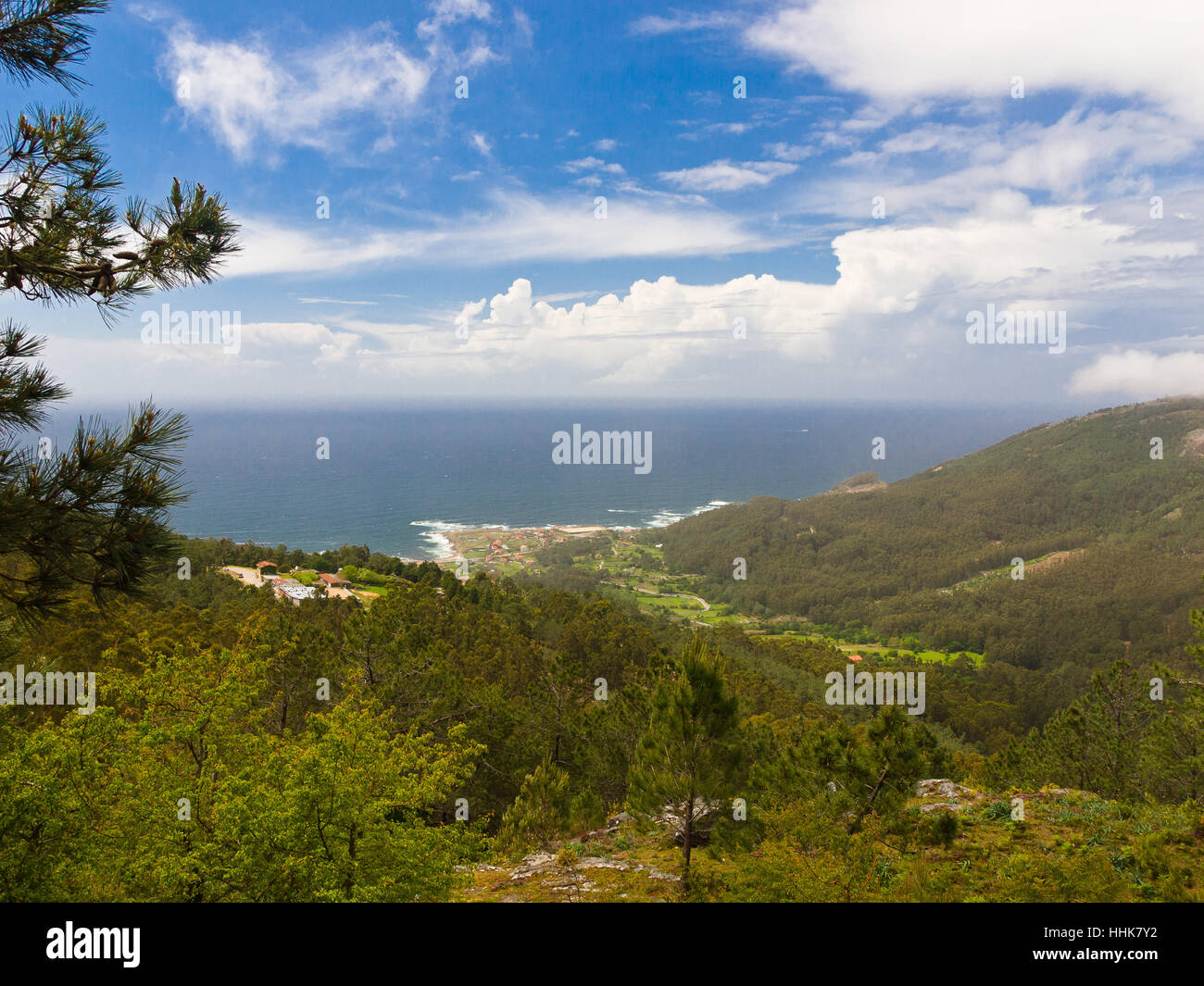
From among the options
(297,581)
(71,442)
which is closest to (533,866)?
(71,442)

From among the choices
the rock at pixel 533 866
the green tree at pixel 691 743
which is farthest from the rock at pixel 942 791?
the rock at pixel 533 866

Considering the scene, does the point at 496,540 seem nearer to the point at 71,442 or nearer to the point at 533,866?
the point at 533,866

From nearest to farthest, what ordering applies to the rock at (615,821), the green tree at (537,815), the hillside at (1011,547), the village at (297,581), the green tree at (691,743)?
the green tree at (691,743), the green tree at (537,815), the rock at (615,821), the village at (297,581), the hillside at (1011,547)

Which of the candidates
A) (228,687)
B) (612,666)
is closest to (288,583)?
(612,666)

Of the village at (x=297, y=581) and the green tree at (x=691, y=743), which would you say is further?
the village at (x=297, y=581)

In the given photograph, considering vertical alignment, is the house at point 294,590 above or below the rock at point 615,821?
above

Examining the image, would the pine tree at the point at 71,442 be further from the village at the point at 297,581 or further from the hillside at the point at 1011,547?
the hillside at the point at 1011,547

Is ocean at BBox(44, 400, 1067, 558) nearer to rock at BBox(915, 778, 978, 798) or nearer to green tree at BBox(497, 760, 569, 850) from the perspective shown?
green tree at BBox(497, 760, 569, 850)
